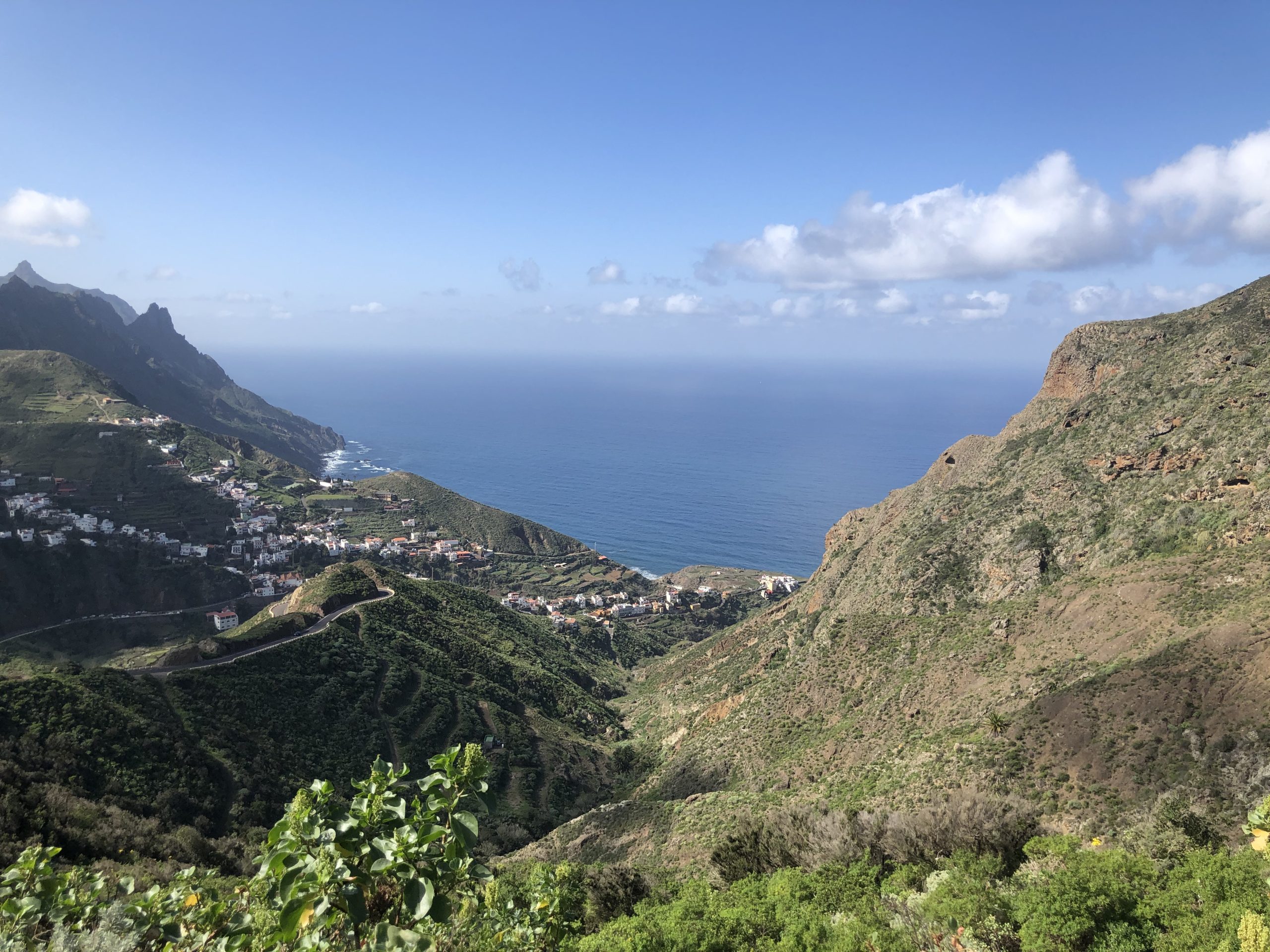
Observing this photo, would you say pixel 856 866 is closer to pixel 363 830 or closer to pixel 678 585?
A: pixel 363 830

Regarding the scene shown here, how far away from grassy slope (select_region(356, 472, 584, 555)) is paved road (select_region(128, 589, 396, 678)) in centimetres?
6083

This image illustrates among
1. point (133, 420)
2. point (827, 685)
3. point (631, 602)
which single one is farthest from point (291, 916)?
point (133, 420)

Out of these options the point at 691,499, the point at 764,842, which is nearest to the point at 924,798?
the point at 764,842

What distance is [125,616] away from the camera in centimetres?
7188

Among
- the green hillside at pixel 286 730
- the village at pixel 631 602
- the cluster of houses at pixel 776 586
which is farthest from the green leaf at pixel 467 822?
the cluster of houses at pixel 776 586

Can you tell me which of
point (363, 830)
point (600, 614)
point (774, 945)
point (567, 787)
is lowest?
point (600, 614)

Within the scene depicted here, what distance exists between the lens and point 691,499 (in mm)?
158750

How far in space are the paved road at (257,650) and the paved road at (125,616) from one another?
3413 centimetres

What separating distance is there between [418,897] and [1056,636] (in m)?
33.5

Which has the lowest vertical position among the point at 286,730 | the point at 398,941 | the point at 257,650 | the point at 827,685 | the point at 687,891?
the point at 286,730

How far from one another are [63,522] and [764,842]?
3744 inches

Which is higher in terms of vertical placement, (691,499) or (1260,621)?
(1260,621)

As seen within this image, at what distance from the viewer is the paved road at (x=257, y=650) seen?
37.8 metres

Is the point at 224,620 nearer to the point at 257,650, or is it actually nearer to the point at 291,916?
the point at 257,650
